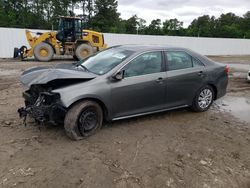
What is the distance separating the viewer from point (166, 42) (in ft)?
96.6

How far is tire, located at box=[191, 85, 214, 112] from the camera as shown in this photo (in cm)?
572

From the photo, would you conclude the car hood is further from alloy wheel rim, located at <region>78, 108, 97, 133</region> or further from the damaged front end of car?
alloy wheel rim, located at <region>78, 108, 97, 133</region>

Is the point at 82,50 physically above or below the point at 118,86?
above

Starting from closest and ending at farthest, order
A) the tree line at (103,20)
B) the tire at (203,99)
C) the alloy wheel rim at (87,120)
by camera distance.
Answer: the alloy wheel rim at (87,120) < the tire at (203,99) < the tree line at (103,20)

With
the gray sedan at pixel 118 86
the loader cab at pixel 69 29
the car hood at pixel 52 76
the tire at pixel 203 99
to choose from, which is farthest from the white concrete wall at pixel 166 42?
the tire at pixel 203 99

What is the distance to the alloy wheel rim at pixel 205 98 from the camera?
19.0 ft

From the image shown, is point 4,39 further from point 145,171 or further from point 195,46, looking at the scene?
point 195,46

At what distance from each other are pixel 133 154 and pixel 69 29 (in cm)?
1408

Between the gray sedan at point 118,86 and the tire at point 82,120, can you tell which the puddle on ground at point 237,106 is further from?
the tire at point 82,120

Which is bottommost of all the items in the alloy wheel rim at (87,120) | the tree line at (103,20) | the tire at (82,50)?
the alloy wheel rim at (87,120)

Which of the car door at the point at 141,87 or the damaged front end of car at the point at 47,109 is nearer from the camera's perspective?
the damaged front end of car at the point at 47,109

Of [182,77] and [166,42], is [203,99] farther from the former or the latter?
[166,42]

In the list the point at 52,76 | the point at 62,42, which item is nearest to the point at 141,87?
the point at 52,76

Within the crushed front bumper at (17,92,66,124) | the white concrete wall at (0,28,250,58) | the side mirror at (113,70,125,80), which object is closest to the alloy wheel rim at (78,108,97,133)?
the crushed front bumper at (17,92,66,124)
